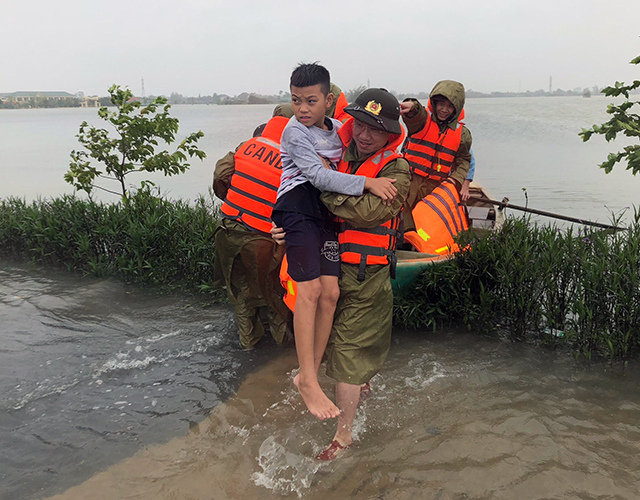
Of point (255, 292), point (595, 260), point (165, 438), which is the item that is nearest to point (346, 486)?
point (165, 438)

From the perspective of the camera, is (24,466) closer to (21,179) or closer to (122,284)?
(122,284)

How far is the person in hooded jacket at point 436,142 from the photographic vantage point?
5168 mm

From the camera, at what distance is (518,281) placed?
446cm

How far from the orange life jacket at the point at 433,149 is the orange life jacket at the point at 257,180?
179 cm

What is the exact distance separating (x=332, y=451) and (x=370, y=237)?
1.31 m

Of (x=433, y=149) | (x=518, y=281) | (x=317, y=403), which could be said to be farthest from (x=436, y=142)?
(x=317, y=403)

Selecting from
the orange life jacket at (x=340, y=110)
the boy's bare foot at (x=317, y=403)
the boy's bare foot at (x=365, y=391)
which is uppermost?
the orange life jacket at (x=340, y=110)

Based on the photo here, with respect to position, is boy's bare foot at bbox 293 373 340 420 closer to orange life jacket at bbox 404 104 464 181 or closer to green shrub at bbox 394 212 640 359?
green shrub at bbox 394 212 640 359

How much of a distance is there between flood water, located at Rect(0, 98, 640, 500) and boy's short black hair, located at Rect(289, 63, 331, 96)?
2184 millimetres

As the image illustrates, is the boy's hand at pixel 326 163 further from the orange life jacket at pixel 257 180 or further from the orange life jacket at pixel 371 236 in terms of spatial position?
the orange life jacket at pixel 257 180

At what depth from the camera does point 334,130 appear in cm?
315

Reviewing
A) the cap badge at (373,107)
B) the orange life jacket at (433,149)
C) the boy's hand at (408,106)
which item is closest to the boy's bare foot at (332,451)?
the cap badge at (373,107)

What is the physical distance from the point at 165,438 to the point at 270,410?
726 mm

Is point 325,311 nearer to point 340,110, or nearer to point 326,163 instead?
point 326,163
